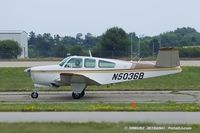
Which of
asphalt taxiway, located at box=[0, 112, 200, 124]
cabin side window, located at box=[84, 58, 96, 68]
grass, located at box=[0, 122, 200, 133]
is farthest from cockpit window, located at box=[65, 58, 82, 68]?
Result: grass, located at box=[0, 122, 200, 133]

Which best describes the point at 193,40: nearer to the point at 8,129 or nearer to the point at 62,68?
the point at 62,68

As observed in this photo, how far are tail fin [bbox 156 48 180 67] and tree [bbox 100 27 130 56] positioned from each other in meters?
44.4

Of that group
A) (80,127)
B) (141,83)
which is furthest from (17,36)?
(80,127)

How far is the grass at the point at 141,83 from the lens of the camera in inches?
1116

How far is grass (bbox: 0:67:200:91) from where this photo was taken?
28344 millimetres

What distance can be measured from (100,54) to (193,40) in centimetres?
4368

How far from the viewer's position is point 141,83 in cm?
3084

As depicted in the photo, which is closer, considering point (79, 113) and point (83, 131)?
point (83, 131)

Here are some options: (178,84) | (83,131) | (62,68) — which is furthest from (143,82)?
(83,131)

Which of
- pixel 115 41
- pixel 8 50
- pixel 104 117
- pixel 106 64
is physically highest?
pixel 115 41

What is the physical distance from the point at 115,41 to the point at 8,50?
16534mm

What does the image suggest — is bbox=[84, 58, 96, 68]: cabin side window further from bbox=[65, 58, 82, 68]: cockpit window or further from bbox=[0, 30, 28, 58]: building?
bbox=[0, 30, 28, 58]: building

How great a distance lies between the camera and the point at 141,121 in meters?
12.3

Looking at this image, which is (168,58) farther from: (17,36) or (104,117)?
(17,36)
